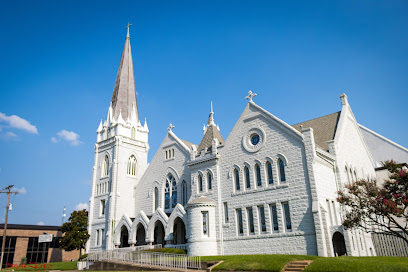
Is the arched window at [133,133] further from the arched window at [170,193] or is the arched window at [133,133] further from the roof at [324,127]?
the roof at [324,127]

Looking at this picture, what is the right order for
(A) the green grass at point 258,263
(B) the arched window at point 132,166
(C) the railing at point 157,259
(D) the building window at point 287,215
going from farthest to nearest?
1. (B) the arched window at point 132,166
2. (D) the building window at point 287,215
3. (C) the railing at point 157,259
4. (A) the green grass at point 258,263

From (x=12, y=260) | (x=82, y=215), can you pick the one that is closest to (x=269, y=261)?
(x=82, y=215)

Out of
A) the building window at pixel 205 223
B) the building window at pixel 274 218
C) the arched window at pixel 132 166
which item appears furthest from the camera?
the arched window at pixel 132 166

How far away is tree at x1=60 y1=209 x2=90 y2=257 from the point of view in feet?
129

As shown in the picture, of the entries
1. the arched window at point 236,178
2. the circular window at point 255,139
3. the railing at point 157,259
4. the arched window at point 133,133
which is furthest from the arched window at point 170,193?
the circular window at point 255,139

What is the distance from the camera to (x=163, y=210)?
37.5m

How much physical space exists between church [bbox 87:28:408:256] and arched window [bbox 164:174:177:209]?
0.11 metres

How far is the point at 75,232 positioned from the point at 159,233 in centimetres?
1100

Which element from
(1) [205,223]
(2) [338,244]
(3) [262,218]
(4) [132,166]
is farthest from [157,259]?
(4) [132,166]

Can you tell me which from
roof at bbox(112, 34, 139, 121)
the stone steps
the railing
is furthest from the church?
the stone steps

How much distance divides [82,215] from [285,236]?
2667cm

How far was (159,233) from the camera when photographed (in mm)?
36500

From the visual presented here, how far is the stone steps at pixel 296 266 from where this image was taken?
19192 millimetres

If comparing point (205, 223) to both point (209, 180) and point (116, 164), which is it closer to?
point (209, 180)
